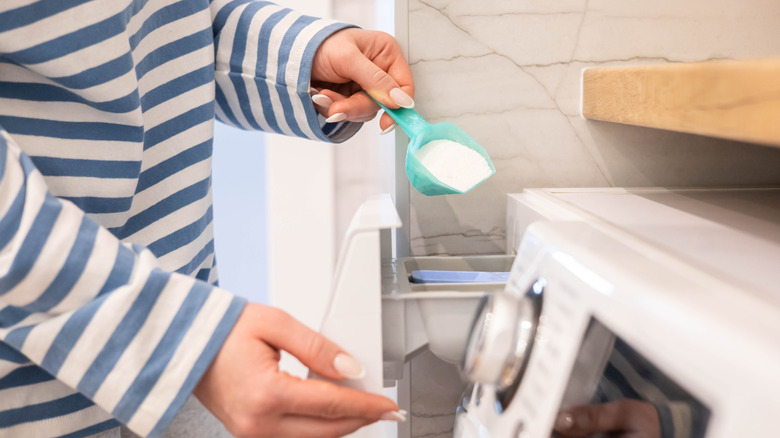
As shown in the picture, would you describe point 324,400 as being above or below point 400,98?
below

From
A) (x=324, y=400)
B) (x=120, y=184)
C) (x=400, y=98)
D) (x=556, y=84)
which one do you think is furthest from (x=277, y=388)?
(x=556, y=84)

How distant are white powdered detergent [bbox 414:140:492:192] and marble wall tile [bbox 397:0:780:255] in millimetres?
118

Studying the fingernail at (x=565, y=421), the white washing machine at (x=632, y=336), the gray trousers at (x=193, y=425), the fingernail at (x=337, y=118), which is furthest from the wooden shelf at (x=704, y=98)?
the gray trousers at (x=193, y=425)

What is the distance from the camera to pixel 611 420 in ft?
1.02

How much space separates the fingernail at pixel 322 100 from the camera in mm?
639

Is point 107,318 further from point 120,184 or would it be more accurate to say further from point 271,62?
point 271,62

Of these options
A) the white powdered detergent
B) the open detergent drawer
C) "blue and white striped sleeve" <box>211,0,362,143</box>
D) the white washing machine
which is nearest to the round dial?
the white washing machine

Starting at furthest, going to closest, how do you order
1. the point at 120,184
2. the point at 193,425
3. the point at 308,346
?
the point at 193,425 < the point at 120,184 < the point at 308,346

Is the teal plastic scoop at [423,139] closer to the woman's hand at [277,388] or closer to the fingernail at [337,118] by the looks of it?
the fingernail at [337,118]

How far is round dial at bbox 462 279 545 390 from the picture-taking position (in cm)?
34

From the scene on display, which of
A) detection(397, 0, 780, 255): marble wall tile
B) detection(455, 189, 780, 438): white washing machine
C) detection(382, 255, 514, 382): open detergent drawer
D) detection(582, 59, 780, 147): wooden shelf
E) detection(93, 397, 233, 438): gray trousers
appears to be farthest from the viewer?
detection(397, 0, 780, 255): marble wall tile

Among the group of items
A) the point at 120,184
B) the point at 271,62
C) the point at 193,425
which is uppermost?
the point at 271,62

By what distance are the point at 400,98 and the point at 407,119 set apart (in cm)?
3

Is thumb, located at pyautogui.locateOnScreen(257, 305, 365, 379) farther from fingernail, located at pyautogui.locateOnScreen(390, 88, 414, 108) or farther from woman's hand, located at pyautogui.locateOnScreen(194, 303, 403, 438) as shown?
fingernail, located at pyautogui.locateOnScreen(390, 88, 414, 108)
